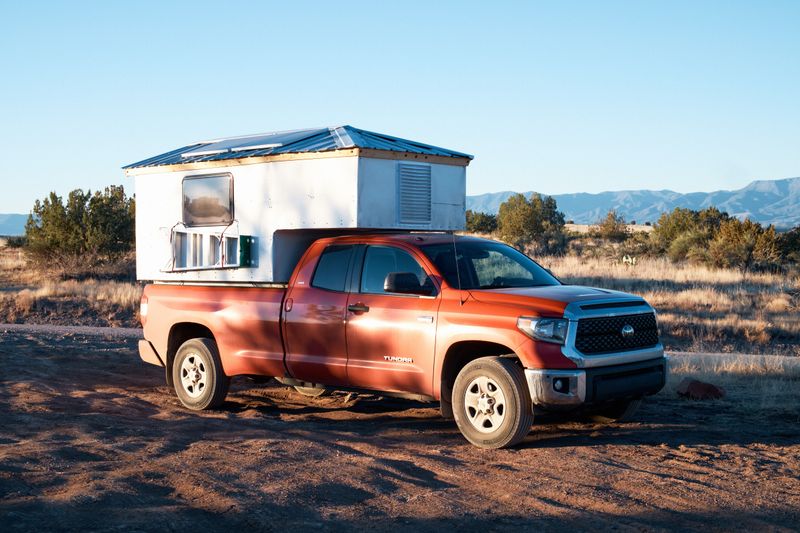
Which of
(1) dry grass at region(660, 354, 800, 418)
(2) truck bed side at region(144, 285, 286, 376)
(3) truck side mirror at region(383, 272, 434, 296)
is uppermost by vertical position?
(3) truck side mirror at region(383, 272, 434, 296)

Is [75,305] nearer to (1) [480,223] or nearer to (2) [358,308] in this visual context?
(2) [358,308]

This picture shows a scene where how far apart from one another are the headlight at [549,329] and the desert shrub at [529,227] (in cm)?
3347

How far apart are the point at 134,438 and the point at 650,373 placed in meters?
4.58

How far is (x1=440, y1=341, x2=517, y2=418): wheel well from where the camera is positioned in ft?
27.8

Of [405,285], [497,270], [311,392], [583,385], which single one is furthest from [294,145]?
[583,385]

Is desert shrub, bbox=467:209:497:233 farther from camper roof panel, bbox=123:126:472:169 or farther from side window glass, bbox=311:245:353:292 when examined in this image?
side window glass, bbox=311:245:353:292

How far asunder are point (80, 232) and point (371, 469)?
27774mm

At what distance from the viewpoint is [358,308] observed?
909 centimetres

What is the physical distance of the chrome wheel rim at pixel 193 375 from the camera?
1056 cm

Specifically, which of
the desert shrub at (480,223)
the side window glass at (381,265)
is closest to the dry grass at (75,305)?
the side window glass at (381,265)

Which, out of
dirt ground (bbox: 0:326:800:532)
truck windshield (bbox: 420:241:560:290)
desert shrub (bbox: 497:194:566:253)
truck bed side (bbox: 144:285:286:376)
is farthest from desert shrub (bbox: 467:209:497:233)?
truck windshield (bbox: 420:241:560:290)

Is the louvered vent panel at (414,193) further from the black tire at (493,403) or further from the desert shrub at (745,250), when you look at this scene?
the desert shrub at (745,250)

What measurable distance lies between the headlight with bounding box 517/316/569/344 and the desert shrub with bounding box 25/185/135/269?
88.0ft

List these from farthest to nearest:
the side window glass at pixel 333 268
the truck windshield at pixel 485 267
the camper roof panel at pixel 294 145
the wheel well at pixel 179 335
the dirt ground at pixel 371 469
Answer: the wheel well at pixel 179 335, the camper roof panel at pixel 294 145, the side window glass at pixel 333 268, the truck windshield at pixel 485 267, the dirt ground at pixel 371 469
